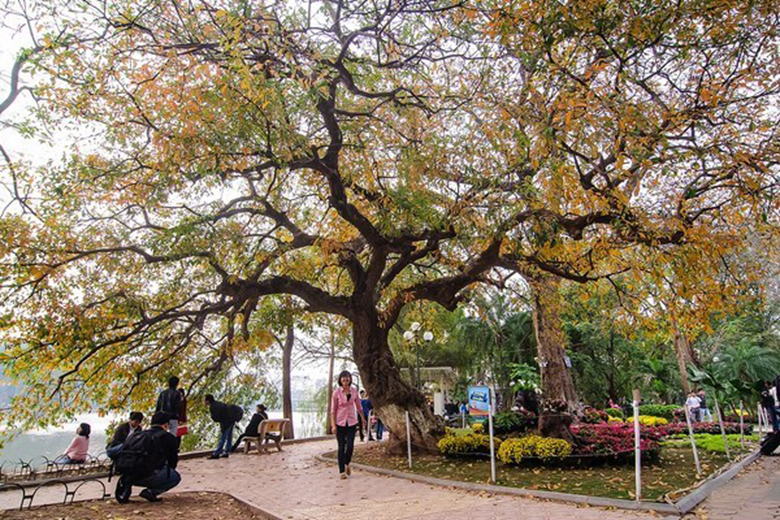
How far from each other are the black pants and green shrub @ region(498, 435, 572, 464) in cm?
291

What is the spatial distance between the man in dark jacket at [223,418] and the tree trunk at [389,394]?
368 centimetres

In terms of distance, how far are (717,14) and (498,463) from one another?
26.4 feet

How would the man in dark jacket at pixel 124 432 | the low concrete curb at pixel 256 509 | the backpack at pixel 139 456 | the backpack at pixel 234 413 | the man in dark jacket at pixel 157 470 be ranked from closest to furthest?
the low concrete curb at pixel 256 509 → the backpack at pixel 139 456 → the man in dark jacket at pixel 157 470 → the man in dark jacket at pixel 124 432 → the backpack at pixel 234 413

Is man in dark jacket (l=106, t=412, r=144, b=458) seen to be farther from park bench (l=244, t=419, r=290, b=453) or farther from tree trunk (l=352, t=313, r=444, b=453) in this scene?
tree trunk (l=352, t=313, r=444, b=453)

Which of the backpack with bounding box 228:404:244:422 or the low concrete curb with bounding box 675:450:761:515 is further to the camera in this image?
the backpack with bounding box 228:404:244:422

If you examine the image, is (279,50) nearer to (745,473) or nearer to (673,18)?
(673,18)

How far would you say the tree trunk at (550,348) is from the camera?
12.0 m

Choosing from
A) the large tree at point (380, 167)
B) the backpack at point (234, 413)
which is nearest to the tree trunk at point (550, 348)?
the large tree at point (380, 167)

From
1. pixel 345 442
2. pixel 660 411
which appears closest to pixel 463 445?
pixel 345 442

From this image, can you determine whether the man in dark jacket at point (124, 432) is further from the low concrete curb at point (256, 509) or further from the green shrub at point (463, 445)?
the green shrub at point (463, 445)

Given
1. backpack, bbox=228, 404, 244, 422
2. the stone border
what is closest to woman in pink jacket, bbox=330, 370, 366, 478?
the stone border

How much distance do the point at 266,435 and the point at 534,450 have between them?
805 centimetres

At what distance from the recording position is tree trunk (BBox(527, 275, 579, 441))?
12.0 meters

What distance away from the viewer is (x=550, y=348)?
13164mm
